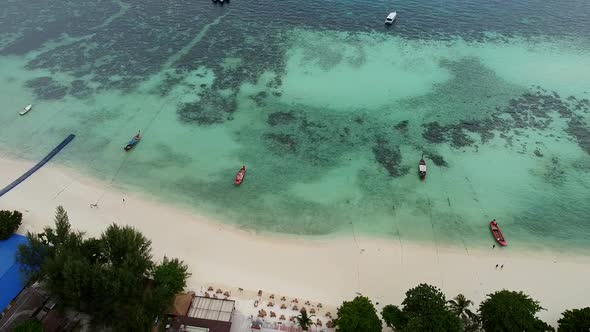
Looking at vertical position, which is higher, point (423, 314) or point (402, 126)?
point (423, 314)

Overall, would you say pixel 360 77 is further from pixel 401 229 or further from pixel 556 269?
pixel 556 269

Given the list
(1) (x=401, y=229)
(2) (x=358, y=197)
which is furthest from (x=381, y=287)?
(2) (x=358, y=197)

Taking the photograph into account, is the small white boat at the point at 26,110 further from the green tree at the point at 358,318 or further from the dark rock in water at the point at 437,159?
the dark rock in water at the point at 437,159

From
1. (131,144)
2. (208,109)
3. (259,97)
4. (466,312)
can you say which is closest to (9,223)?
(131,144)

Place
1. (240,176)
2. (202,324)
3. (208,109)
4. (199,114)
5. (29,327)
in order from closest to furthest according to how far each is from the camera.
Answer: (29,327) < (202,324) < (240,176) < (199,114) < (208,109)

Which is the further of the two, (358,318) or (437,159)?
(437,159)

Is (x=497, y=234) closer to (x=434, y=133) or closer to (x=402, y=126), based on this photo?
(x=434, y=133)
